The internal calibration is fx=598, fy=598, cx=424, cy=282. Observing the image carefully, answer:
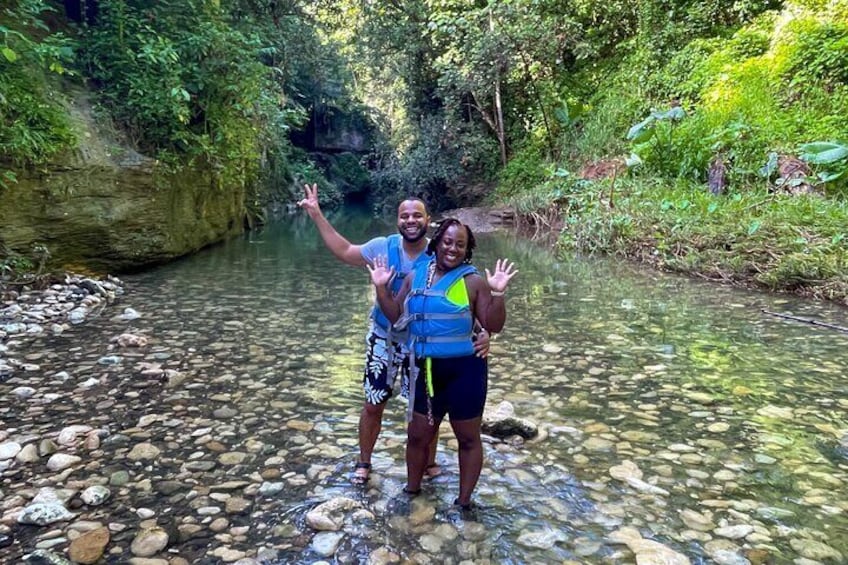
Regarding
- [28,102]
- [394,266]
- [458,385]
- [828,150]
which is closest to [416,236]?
[394,266]

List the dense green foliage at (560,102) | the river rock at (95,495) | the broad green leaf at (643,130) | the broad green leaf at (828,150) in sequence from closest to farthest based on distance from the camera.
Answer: the river rock at (95,495) < the broad green leaf at (828,150) < the dense green foliage at (560,102) < the broad green leaf at (643,130)

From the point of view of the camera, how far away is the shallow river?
260 cm

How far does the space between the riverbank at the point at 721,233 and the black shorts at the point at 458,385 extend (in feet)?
20.2

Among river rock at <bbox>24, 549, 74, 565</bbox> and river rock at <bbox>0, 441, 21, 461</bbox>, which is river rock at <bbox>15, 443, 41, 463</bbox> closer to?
river rock at <bbox>0, 441, 21, 461</bbox>

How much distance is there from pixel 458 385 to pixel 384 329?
0.54m

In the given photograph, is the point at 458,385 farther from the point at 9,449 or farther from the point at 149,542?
the point at 9,449

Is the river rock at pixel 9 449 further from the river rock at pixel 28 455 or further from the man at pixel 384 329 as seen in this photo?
the man at pixel 384 329

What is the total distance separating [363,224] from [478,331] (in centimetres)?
1938

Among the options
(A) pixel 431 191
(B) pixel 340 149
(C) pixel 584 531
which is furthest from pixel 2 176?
(B) pixel 340 149

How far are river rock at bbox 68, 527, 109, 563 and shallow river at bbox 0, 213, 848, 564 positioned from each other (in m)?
0.04

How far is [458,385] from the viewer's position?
266cm

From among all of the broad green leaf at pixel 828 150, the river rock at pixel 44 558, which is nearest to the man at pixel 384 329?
the river rock at pixel 44 558

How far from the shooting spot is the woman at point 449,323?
2.62 m

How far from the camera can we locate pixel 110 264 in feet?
27.7
